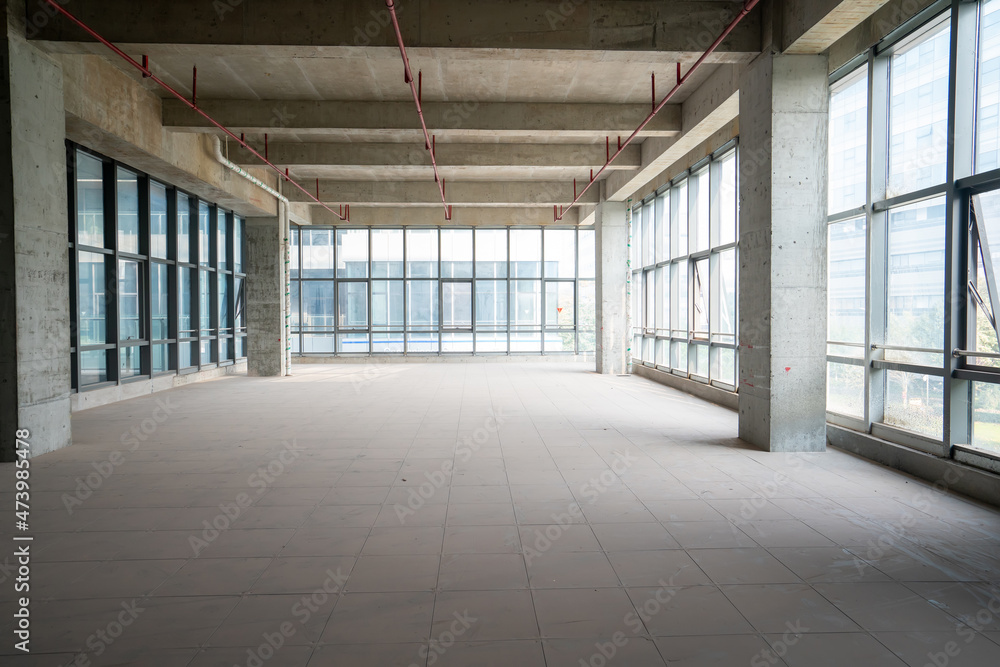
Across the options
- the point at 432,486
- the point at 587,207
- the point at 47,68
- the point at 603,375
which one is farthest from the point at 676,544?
the point at 587,207

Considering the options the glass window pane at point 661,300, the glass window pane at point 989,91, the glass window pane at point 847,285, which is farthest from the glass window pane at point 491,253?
the glass window pane at point 989,91

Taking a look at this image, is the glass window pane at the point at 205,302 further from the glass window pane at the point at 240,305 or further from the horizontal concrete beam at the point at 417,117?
the horizontal concrete beam at the point at 417,117

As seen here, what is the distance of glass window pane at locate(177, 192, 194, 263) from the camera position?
12.3 m

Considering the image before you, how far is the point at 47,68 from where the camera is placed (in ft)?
20.9

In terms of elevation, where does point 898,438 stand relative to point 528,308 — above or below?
below

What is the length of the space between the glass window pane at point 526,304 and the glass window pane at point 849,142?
39.5 ft

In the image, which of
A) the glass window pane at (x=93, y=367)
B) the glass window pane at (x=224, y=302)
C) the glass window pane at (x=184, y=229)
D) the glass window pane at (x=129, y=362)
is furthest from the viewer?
the glass window pane at (x=224, y=302)

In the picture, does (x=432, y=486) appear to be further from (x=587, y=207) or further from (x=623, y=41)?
(x=587, y=207)

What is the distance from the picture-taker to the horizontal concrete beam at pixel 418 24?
6.19 m

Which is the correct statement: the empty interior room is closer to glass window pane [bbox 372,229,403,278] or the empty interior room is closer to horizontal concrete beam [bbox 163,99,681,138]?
horizontal concrete beam [bbox 163,99,681,138]

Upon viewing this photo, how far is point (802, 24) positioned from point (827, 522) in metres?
4.74

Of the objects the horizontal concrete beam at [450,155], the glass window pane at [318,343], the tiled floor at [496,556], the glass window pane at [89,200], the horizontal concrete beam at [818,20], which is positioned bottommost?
the tiled floor at [496,556]

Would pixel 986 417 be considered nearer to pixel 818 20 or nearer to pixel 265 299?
pixel 818 20

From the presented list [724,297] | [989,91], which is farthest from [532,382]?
[989,91]
